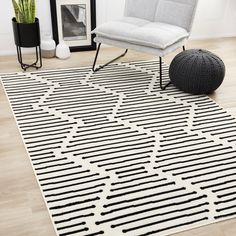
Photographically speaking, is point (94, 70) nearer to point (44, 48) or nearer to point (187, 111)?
point (44, 48)

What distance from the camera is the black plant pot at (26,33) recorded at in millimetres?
2837

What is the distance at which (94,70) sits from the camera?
3.05m

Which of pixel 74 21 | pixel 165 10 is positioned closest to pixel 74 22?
pixel 74 21

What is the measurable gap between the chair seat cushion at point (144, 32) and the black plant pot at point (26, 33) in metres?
0.45

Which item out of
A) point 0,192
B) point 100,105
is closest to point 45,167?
point 0,192

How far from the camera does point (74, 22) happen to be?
10.8 feet

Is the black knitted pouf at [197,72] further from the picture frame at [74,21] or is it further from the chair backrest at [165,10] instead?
the picture frame at [74,21]

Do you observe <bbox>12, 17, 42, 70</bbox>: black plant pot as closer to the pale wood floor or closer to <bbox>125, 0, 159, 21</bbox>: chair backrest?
the pale wood floor

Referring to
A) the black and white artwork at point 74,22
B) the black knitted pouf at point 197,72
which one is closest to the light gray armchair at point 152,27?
the black knitted pouf at point 197,72

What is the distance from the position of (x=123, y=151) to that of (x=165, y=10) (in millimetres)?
1354

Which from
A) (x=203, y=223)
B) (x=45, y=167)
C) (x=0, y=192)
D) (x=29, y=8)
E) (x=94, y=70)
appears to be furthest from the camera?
(x=94, y=70)

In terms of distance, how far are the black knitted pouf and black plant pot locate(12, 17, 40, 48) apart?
3.38 ft

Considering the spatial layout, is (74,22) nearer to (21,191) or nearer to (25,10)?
(25,10)

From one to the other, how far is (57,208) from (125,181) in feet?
1.19
